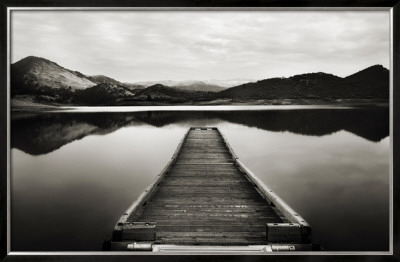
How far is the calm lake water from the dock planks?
47 cm

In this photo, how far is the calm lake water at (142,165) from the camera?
2650mm

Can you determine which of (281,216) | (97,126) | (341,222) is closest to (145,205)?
(97,126)

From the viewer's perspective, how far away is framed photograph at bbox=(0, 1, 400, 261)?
2527 mm

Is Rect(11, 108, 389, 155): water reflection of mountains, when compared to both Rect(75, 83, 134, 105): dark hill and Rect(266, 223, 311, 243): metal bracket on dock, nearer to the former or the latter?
Rect(75, 83, 134, 105): dark hill

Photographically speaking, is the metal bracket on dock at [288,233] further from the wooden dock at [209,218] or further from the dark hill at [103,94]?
the dark hill at [103,94]

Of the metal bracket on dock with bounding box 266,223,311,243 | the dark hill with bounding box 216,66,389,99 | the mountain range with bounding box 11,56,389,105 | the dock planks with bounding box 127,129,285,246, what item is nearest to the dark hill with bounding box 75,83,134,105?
the mountain range with bounding box 11,56,389,105

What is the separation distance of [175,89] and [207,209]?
101cm

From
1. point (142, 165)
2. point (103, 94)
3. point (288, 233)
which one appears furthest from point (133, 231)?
point (142, 165)

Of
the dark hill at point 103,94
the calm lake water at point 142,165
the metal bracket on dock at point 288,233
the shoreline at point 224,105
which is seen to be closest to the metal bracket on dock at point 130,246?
the calm lake water at point 142,165

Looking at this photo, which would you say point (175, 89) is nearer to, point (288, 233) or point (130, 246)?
point (130, 246)

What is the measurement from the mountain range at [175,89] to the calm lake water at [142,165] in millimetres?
143

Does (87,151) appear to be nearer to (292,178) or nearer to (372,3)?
(292,178)

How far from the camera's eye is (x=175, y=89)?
2982 mm

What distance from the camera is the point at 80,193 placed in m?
3.12
